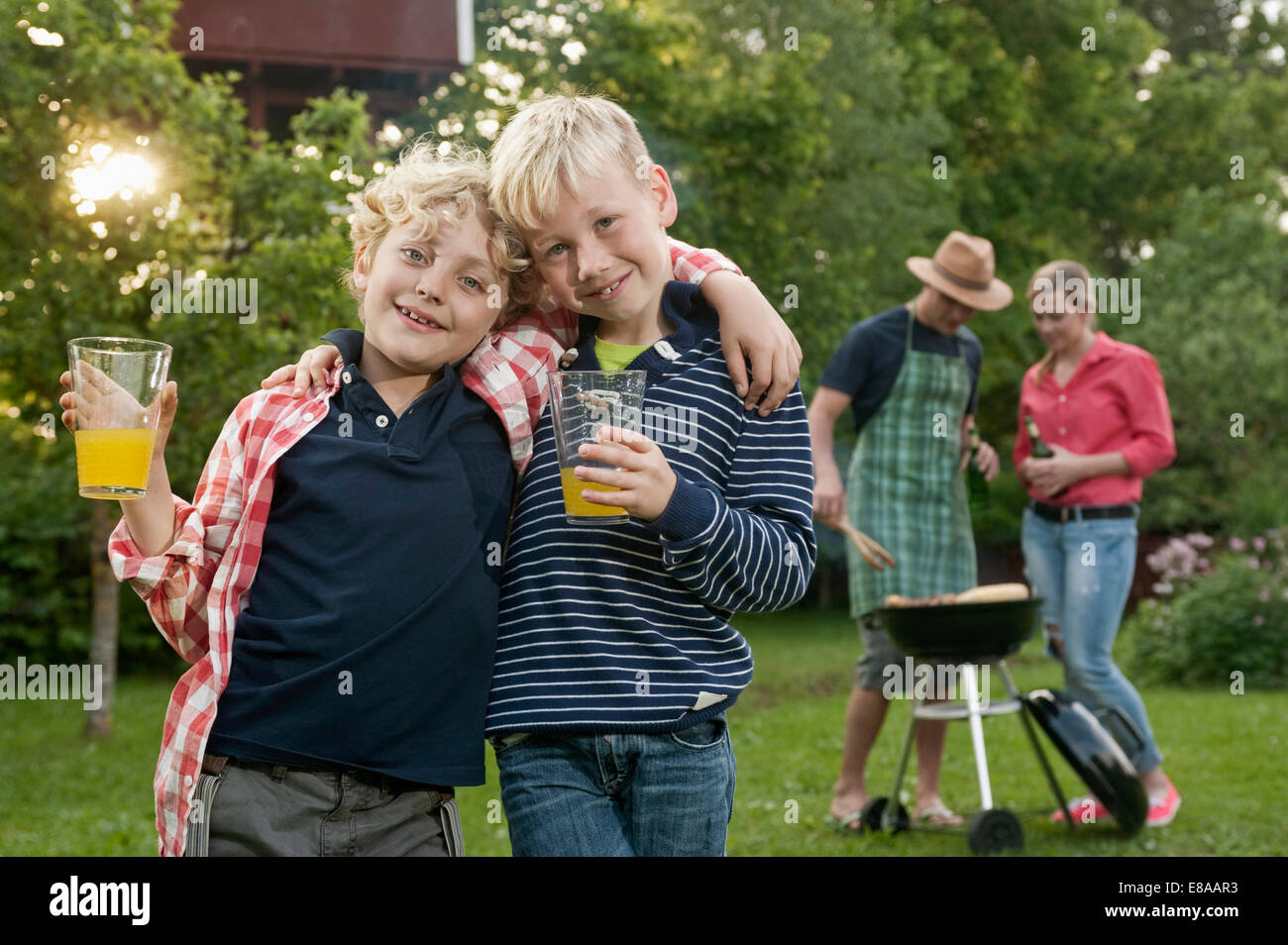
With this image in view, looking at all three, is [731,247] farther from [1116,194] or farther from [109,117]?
[1116,194]

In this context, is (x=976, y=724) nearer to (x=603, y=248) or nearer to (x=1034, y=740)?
(x=1034, y=740)

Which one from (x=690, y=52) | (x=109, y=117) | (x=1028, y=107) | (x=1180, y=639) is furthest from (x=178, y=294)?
(x=1028, y=107)

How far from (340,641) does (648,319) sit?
2.45ft

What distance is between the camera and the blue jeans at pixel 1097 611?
5.41 meters

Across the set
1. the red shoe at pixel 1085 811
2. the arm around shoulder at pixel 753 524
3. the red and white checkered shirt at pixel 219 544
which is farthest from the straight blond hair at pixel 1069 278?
the red and white checkered shirt at pixel 219 544

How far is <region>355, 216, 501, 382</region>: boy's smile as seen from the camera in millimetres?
2160

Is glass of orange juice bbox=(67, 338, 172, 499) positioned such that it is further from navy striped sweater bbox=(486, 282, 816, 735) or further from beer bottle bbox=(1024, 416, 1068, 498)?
beer bottle bbox=(1024, 416, 1068, 498)

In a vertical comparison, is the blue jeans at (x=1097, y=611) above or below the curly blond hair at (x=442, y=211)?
below

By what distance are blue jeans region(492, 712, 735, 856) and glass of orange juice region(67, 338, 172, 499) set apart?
72cm

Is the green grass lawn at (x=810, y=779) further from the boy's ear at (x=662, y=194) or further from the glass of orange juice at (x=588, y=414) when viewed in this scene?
the boy's ear at (x=662, y=194)

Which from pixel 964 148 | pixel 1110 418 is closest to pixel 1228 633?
pixel 1110 418

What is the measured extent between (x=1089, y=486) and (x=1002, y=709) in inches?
44.2

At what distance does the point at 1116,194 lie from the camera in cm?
2289

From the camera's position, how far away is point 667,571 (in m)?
2.08
